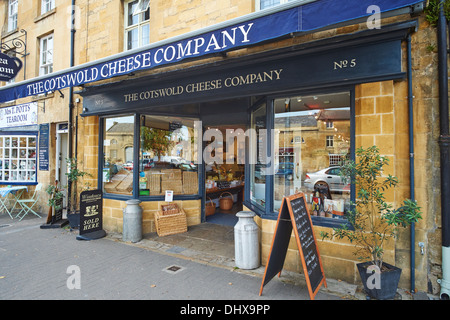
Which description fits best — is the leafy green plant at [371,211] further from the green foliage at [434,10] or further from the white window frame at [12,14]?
the white window frame at [12,14]

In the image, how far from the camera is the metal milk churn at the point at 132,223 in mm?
5906

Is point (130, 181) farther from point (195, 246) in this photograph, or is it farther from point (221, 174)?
point (221, 174)

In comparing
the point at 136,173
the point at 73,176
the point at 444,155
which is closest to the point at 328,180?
the point at 444,155

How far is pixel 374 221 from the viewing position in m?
3.82

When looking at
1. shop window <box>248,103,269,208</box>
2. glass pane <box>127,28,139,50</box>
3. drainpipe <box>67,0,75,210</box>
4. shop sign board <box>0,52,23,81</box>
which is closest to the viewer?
shop window <box>248,103,269,208</box>

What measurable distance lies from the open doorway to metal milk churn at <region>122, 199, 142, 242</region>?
2084 mm

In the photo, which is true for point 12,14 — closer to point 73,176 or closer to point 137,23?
point 137,23

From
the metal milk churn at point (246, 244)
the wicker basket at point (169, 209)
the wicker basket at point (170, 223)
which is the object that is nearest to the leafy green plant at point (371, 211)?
the metal milk churn at point (246, 244)

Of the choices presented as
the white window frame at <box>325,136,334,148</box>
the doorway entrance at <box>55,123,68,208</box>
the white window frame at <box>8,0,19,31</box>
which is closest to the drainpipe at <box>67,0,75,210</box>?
the doorway entrance at <box>55,123,68,208</box>

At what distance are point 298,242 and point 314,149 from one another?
91.3 inches

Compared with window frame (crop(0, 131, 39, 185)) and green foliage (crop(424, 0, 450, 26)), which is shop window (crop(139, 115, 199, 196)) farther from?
green foliage (crop(424, 0, 450, 26))

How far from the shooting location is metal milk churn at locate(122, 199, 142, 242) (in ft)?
19.4

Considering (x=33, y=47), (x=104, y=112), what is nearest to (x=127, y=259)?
(x=104, y=112)
